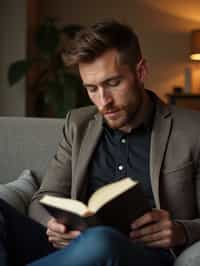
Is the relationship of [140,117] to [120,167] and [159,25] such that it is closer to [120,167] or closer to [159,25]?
[120,167]

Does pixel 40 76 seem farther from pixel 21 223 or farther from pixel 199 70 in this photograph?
pixel 21 223

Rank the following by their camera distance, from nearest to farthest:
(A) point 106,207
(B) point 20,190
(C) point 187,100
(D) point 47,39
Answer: (A) point 106,207 < (B) point 20,190 < (D) point 47,39 < (C) point 187,100

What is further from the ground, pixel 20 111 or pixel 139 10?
pixel 139 10

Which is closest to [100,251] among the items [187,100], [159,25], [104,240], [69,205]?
[104,240]

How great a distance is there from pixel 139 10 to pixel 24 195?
3.43 metres

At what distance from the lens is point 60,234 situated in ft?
4.53

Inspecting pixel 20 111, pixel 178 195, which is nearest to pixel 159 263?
pixel 178 195

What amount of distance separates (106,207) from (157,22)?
4.01 meters

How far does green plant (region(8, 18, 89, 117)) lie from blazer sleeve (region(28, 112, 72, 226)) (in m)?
2.13

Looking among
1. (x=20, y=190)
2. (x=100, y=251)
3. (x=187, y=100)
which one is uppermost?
(x=100, y=251)

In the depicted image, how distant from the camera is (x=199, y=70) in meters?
5.01

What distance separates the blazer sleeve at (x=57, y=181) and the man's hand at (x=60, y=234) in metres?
0.24

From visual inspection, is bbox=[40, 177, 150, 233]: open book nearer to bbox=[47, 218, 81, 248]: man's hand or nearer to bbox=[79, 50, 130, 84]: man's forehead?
bbox=[47, 218, 81, 248]: man's hand

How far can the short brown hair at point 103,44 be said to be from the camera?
1.56 metres
